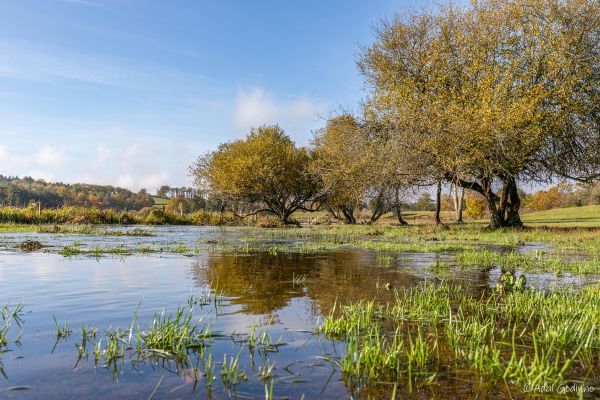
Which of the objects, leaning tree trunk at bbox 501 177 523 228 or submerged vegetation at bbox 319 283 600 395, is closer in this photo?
submerged vegetation at bbox 319 283 600 395

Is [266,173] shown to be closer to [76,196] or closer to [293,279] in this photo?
[293,279]

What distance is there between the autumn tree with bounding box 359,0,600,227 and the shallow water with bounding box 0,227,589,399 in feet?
45.9

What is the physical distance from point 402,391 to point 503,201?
32799 mm

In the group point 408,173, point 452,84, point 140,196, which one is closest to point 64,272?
point 408,173

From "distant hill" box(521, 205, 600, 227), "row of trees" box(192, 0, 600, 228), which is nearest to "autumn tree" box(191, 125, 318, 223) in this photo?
"row of trees" box(192, 0, 600, 228)

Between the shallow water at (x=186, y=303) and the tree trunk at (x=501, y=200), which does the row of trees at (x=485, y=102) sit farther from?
the shallow water at (x=186, y=303)

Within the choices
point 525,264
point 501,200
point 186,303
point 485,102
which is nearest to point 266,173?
point 501,200

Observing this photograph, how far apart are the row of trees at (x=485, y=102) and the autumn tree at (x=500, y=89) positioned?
0.24 feet

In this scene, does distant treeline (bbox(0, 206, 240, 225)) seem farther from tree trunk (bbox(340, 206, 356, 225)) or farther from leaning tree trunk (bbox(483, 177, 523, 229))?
leaning tree trunk (bbox(483, 177, 523, 229))

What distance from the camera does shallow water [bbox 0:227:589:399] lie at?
416 cm

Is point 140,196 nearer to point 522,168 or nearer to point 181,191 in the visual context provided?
point 181,191

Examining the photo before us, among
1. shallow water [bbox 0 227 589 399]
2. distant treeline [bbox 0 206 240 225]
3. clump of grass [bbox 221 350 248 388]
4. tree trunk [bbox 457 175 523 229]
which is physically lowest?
shallow water [bbox 0 227 589 399]

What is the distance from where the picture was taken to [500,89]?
2730 centimetres

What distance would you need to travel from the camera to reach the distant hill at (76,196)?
3984 inches
